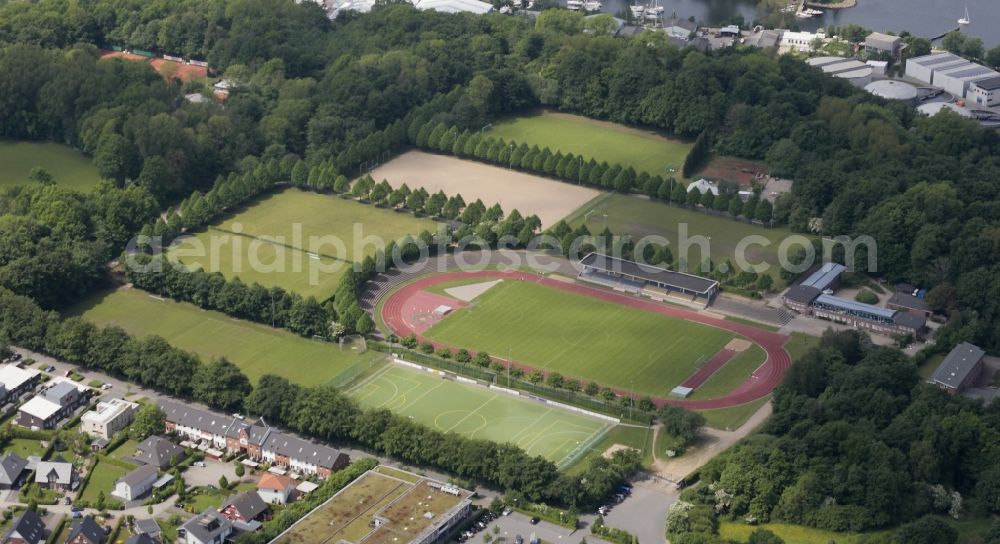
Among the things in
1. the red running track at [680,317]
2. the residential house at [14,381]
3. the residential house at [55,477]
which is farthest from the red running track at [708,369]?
the residential house at [14,381]

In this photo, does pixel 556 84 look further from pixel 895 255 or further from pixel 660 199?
pixel 895 255

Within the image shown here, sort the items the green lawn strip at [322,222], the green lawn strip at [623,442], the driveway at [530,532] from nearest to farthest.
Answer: the driveway at [530,532], the green lawn strip at [623,442], the green lawn strip at [322,222]

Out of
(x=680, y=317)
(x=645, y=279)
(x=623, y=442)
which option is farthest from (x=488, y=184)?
(x=623, y=442)

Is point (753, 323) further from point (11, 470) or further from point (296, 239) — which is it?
point (11, 470)

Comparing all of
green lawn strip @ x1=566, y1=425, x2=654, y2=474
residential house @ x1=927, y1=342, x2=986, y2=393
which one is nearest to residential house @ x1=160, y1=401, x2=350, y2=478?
green lawn strip @ x1=566, y1=425, x2=654, y2=474

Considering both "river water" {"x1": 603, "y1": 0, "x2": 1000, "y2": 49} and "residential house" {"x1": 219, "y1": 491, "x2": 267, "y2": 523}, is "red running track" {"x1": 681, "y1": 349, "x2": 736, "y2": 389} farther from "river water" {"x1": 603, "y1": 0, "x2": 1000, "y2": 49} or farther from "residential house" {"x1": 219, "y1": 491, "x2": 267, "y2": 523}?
"river water" {"x1": 603, "y1": 0, "x2": 1000, "y2": 49}

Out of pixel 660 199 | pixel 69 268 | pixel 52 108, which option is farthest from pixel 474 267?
pixel 52 108

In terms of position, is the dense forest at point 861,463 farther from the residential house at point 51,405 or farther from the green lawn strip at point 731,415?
the residential house at point 51,405
